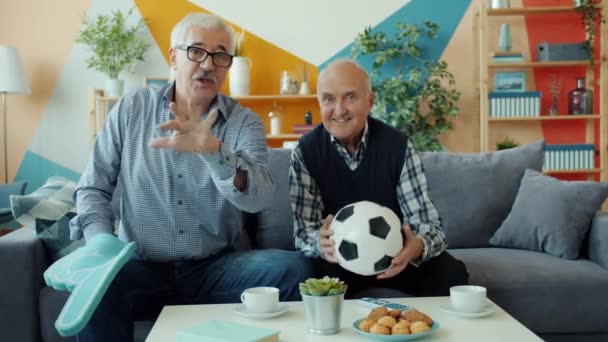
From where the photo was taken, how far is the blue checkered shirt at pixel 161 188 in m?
2.04

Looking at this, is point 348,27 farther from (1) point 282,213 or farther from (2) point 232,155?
(2) point 232,155

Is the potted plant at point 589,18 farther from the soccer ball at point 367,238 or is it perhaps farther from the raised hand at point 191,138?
the raised hand at point 191,138

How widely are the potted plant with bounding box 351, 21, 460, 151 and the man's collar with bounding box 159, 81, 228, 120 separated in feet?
Answer: 9.53

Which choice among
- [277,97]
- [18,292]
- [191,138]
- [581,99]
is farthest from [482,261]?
[581,99]

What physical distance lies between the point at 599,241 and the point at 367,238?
127 cm

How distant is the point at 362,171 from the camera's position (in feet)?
6.98

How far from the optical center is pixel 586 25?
16.9ft

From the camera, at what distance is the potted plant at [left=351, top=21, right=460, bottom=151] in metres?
4.92

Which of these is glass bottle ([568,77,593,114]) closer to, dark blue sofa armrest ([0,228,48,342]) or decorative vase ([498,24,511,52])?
decorative vase ([498,24,511,52])

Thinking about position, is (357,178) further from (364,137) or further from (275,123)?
(275,123)

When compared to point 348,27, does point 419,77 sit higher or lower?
lower

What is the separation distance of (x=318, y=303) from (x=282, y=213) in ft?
3.86

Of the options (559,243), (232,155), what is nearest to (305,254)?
(232,155)

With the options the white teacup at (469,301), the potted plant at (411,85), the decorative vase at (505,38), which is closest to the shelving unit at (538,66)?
the decorative vase at (505,38)
